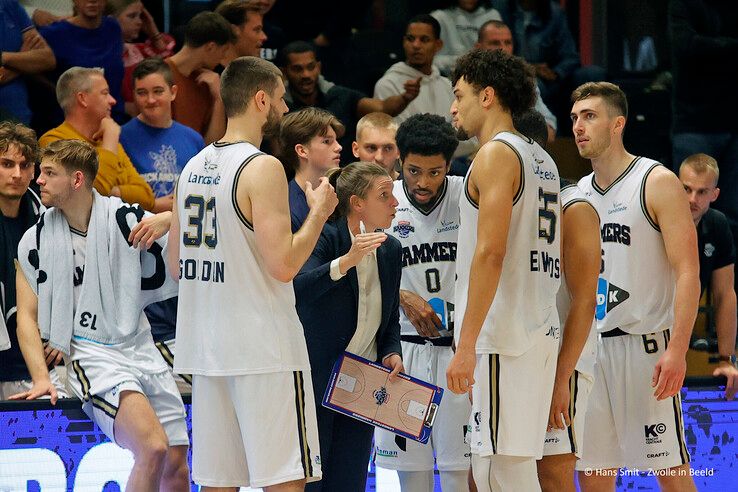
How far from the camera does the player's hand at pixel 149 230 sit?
5.32 metres

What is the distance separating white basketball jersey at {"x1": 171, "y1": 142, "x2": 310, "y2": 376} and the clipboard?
1.60 feet

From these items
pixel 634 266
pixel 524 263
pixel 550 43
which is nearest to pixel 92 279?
pixel 524 263

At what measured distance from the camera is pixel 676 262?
5.29 metres

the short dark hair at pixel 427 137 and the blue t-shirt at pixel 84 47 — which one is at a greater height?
the blue t-shirt at pixel 84 47

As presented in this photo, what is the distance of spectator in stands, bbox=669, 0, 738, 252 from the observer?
363 inches

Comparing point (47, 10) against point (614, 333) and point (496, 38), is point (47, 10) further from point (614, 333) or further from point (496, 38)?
point (614, 333)

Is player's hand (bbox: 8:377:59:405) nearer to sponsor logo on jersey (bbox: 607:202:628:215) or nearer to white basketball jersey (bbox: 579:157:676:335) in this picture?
white basketball jersey (bbox: 579:157:676:335)

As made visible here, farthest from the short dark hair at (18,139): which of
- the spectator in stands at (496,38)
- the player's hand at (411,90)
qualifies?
the spectator in stands at (496,38)

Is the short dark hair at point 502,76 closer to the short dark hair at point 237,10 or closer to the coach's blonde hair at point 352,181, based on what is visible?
the coach's blonde hair at point 352,181

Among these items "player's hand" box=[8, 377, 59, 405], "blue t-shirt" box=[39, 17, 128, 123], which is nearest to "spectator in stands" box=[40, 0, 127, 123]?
"blue t-shirt" box=[39, 17, 128, 123]

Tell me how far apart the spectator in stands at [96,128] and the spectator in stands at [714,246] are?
132 inches

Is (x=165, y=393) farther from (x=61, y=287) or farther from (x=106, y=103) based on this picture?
(x=106, y=103)

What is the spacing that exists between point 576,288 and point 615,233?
83 centimetres

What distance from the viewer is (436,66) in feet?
29.4
